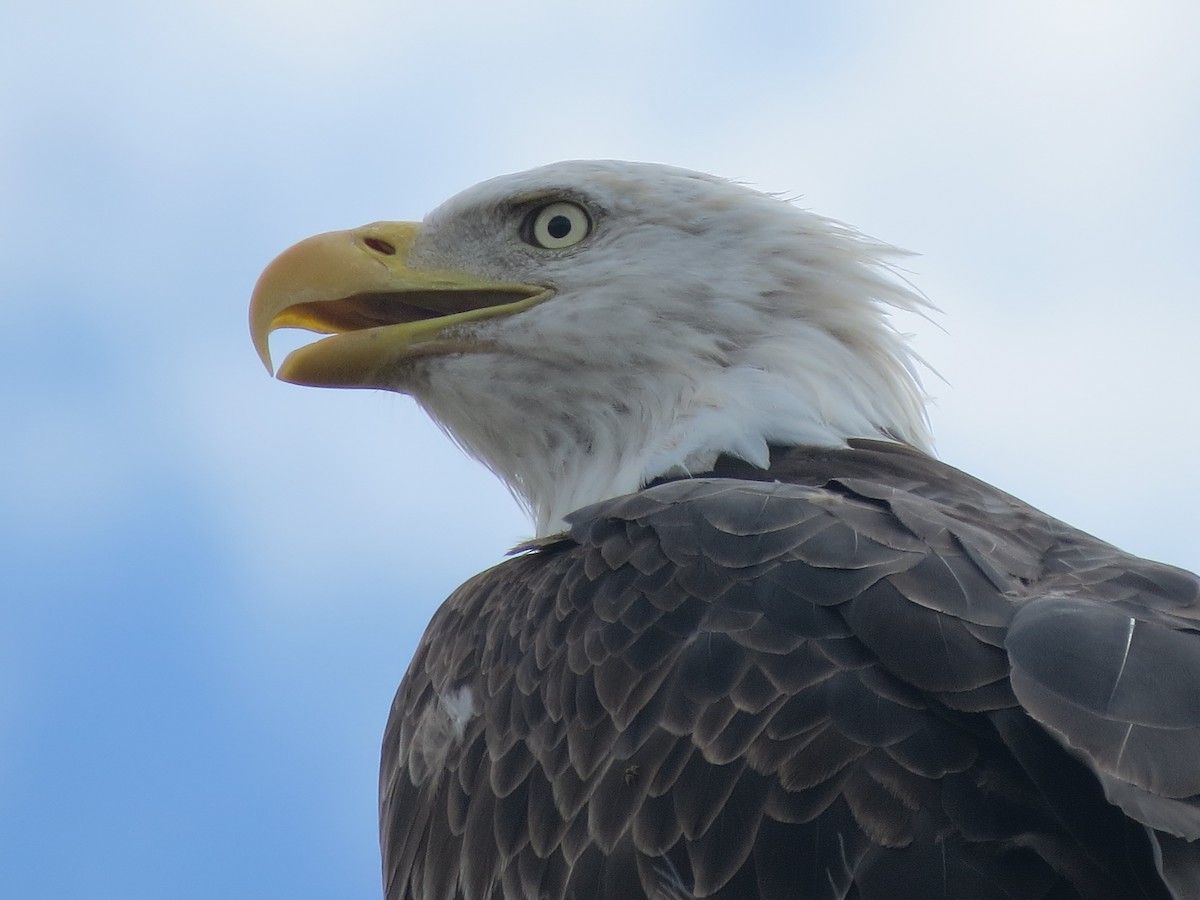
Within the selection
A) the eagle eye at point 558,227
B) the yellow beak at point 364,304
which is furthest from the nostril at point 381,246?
the eagle eye at point 558,227

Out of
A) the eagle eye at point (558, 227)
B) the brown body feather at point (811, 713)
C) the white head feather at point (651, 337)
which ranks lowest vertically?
the brown body feather at point (811, 713)

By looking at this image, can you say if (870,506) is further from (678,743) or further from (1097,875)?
(1097,875)

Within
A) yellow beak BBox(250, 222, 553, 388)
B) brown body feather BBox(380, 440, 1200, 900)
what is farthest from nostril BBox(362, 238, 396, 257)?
brown body feather BBox(380, 440, 1200, 900)

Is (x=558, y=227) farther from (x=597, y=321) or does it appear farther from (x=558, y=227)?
(x=597, y=321)

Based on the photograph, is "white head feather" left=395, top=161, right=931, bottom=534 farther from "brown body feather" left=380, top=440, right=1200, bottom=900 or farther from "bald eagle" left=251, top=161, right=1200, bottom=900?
"brown body feather" left=380, top=440, right=1200, bottom=900

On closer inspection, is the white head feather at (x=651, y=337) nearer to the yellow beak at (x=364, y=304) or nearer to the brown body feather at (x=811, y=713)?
the yellow beak at (x=364, y=304)

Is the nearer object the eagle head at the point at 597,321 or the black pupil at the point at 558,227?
the eagle head at the point at 597,321

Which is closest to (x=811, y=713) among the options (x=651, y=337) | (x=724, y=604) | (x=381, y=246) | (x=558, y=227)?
(x=724, y=604)

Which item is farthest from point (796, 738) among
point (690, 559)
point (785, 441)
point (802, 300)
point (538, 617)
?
point (802, 300)
